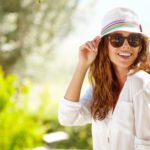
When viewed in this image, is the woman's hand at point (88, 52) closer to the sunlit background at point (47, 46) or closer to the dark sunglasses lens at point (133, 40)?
the dark sunglasses lens at point (133, 40)

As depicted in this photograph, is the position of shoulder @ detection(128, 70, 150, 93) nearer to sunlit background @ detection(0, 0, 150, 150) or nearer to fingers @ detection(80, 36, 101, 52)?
fingers @ detection(80, 36, 101, 52)

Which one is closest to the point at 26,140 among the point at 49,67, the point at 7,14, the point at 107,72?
the point at 107,72

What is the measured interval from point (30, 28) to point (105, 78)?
703cm

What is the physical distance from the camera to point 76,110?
181 cm

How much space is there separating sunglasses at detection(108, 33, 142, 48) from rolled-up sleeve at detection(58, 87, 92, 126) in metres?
0.27

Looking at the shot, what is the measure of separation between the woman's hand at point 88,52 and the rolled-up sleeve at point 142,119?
354 mm

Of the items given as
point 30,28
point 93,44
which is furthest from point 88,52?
point 30,28

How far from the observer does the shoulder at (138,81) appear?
5.02 feet

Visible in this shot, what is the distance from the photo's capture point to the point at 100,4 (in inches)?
366

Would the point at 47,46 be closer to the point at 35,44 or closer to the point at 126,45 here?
the point at 35,44

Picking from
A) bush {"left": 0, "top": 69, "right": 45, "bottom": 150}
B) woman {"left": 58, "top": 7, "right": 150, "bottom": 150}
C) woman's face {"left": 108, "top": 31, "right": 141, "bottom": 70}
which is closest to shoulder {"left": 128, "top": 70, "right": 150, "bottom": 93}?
woman {"left": 58, "top": 7, "right": 150, "bottom": 150}

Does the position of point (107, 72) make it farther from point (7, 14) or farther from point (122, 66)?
point (7, 14)

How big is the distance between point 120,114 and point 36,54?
7.55m

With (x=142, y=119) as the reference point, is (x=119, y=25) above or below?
above
